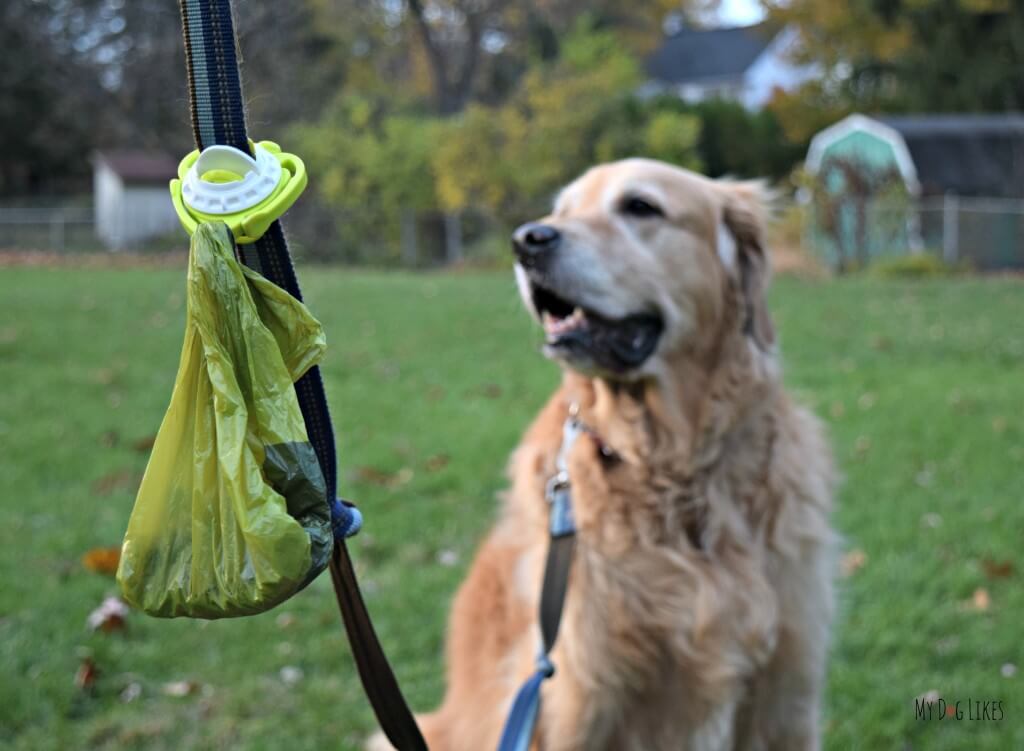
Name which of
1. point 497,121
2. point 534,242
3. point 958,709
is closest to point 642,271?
point 534,242

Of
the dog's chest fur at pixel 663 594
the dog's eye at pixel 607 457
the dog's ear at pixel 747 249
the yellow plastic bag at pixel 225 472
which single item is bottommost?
the dog's chest fur at pixel 663 594

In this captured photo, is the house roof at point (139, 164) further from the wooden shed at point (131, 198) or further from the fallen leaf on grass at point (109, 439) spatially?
the fallen leaf on grass at point (109, 439)

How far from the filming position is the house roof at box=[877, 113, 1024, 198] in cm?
2088

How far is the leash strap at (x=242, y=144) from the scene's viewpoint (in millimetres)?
959

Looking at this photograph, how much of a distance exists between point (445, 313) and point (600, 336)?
863 cm

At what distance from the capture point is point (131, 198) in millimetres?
29359

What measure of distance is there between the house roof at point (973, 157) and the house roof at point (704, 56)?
33106 mm

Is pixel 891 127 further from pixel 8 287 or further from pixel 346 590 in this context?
pixel 346 590

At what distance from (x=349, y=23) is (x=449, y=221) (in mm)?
11626

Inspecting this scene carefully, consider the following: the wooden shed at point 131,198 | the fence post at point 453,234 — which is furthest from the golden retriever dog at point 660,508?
the wooden shed at point 131,198

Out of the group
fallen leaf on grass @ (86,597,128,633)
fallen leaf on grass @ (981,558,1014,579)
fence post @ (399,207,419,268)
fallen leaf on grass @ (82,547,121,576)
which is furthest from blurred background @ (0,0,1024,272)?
fallen leaf on grass @ (86,597,128,633)

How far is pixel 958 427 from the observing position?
5.76 m

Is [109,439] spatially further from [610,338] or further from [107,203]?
[107,203]

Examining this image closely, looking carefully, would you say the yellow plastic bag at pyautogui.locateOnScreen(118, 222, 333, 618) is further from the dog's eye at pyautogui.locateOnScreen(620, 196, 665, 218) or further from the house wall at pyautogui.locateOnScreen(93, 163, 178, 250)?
the house wall at pyautogui.locateOnScreen(93, 163, 178, 250)
